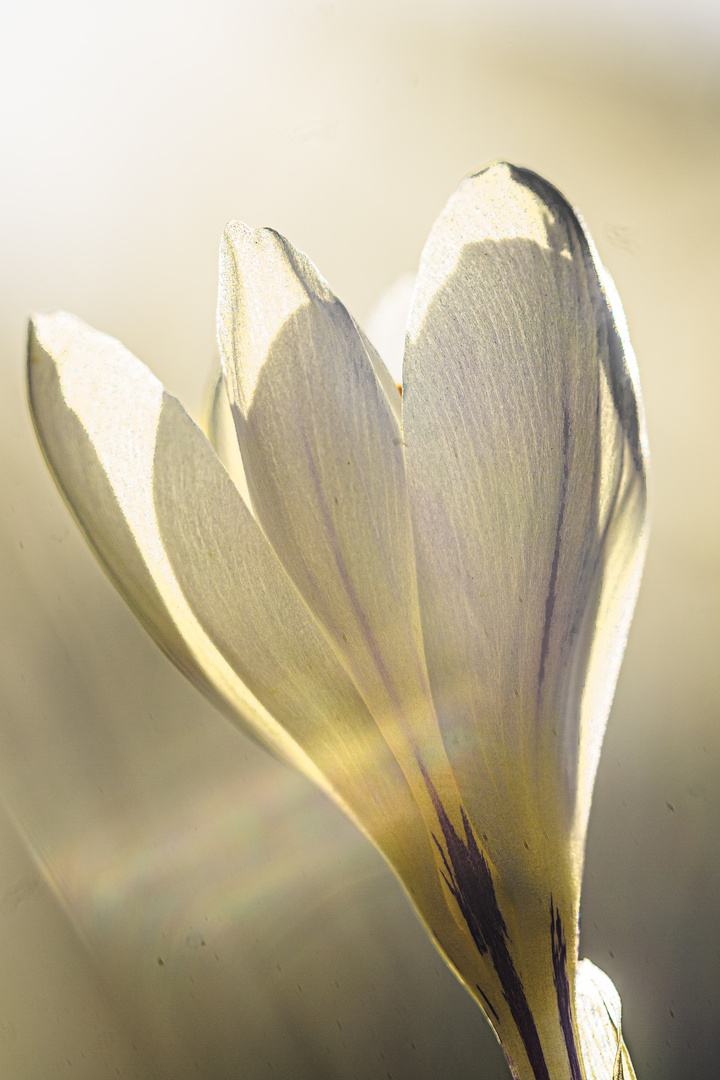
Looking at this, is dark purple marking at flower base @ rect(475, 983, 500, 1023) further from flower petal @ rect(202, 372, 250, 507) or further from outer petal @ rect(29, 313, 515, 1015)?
flower petal @ rect(202, 372, 250, 507)

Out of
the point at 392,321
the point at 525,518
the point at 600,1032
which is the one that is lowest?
the point at 600,1032

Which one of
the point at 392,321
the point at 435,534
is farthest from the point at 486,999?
the point at 392,321

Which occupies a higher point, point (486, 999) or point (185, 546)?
point (185, 546)

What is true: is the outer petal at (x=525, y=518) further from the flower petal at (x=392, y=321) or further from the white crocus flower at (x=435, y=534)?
the flower petal at (x=392, y=321)

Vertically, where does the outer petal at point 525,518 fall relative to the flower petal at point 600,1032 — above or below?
above

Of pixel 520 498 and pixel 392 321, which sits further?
pixel 392 321

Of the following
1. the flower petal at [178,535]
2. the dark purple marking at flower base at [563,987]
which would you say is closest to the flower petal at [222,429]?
the flower petal at [178,535]

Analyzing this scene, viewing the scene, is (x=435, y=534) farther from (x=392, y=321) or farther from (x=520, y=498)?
(x=392, y=321)
